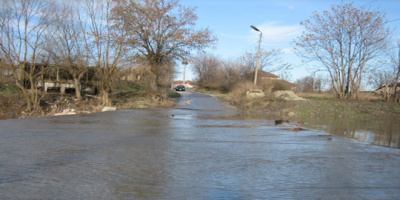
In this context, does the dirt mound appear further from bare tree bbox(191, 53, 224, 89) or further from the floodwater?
bare tree bbox(191, 53, 224, 89)

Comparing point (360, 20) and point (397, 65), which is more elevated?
point (360, 20)

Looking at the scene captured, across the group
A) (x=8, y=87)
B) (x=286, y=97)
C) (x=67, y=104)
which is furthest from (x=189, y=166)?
(x=8, y=87)

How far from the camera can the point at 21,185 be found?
13.5 ft

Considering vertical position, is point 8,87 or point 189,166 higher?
point 8,87

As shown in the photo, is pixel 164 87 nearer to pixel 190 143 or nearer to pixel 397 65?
pixel 190 143

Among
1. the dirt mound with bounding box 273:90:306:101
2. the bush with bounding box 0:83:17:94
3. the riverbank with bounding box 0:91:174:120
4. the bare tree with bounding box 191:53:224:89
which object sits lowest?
the riverbank with bounding box 0:91:174:120

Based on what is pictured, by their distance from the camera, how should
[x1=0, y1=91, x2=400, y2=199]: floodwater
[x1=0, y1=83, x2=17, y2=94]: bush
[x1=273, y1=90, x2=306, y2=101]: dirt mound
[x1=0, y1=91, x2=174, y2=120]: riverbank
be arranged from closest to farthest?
[x1=0, y1=91, x2=400, y2=199]: floodwater, [x1=0, y1=91, x2=174, y2=120]: riverbank, [x1=273, y1=90, x2=306, y2=101]: dirt mound, [x1=0, y1=83, x2=17, y2=94]: bush

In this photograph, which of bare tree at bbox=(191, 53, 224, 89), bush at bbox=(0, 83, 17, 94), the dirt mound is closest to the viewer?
the dirt mound

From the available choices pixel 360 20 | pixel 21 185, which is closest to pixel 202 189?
pixel 21 185

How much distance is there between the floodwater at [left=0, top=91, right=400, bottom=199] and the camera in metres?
4.07

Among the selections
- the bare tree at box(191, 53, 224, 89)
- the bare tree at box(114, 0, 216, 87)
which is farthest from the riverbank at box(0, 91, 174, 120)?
the bare tree at box(191, 53, 224, 89)

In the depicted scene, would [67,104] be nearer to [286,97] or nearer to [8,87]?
[8,87]

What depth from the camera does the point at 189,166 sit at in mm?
5273

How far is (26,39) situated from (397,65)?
29.5m
